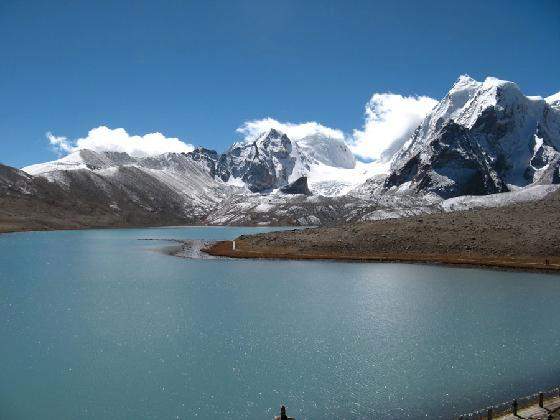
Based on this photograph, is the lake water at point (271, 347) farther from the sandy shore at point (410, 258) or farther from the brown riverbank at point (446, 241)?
the brown riverbank at point (446, 241)

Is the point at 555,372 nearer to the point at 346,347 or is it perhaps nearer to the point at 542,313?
the point at 346,347

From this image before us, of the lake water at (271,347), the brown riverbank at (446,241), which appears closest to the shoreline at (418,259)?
the brown riverbank at (446,241)

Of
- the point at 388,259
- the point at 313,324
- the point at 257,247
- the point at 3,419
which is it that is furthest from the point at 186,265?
the point at 3,419

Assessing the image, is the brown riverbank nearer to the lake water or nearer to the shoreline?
the shoreline

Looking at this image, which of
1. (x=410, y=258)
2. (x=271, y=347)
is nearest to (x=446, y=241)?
(x=410, y=258)

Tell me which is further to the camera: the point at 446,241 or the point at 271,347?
the point at 446,241

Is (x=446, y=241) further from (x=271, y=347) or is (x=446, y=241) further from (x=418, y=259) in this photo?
(x=271, y=347)
